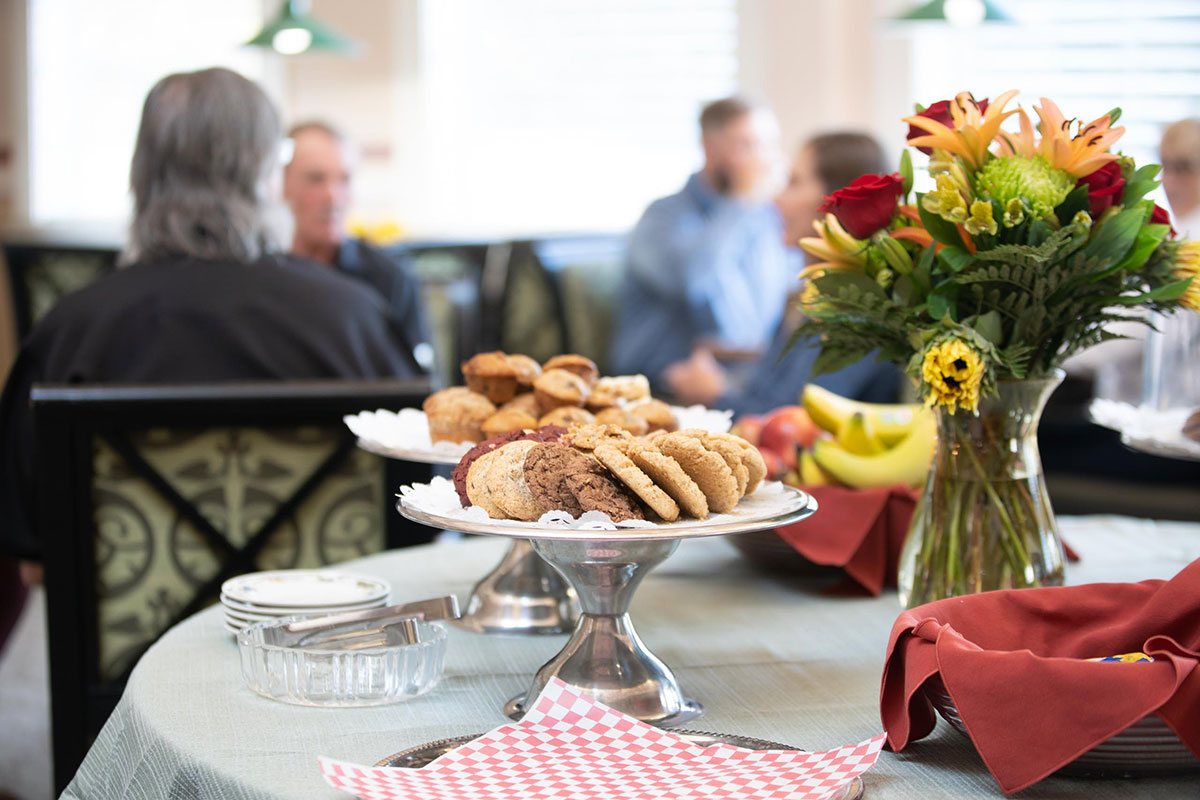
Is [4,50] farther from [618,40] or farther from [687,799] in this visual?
[687,799]

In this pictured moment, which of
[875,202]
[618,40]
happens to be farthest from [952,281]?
[618,40]

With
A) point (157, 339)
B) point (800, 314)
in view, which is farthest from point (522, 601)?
point (800, 314)

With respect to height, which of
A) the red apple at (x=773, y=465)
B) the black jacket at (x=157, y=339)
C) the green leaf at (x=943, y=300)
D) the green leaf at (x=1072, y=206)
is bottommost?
the red apple at (x=773, y=465)

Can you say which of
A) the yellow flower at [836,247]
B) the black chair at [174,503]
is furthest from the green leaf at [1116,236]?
the black chair at [174,503]

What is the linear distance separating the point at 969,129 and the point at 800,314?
1995 mm

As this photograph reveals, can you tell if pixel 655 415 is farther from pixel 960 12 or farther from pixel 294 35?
pixel 294 35

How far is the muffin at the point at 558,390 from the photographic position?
53.1 inches

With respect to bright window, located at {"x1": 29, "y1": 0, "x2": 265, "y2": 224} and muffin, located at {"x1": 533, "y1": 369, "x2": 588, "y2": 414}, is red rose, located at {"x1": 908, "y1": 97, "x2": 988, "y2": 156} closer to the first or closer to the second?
muffin, located at {"x1": 533, "y1": 369, "x2": 588, "y2": 414}

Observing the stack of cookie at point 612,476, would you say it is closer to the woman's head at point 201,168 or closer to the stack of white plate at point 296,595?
the stack of white plate at point 296,595

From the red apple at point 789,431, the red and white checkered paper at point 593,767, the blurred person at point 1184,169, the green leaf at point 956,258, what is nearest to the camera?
the red and white checkered paper at point 593,767

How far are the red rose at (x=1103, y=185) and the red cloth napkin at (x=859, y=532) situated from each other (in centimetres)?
42

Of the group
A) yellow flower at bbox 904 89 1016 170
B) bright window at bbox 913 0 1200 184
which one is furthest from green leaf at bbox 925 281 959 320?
bright window at bbox 913 0 1200 184

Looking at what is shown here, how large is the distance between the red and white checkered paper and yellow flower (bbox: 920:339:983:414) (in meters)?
0.37

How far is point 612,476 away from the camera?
98 centimetres
